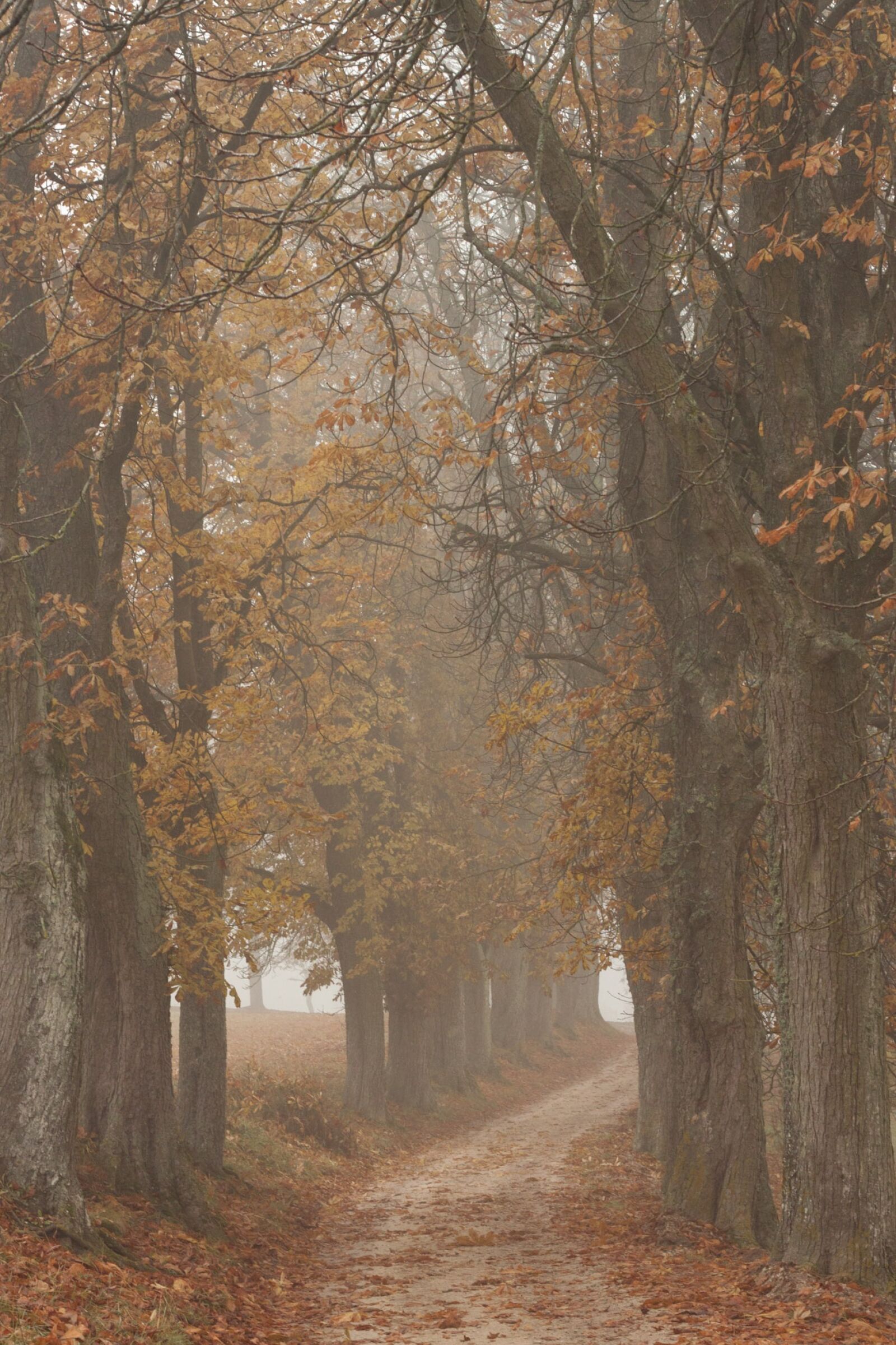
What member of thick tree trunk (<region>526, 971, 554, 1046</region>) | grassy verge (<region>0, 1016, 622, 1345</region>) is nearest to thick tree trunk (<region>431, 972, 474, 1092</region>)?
grassy verge (<region>0, 1016, 622, 1345</region>)

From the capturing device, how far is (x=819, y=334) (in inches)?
331

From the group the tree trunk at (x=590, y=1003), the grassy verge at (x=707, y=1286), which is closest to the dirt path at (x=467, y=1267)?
the grassy verge at (x=707, y=1286)

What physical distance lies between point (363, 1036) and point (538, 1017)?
1550cm

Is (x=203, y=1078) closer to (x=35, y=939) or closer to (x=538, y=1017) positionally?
(x=35, y=939)

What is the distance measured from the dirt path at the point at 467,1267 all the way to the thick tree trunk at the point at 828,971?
4.59ft

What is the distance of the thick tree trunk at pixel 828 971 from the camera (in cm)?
723

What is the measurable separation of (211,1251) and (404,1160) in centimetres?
947

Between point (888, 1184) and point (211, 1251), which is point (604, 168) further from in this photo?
point (211, 1251)

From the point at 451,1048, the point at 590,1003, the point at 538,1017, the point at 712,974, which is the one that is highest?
the point at 712,974

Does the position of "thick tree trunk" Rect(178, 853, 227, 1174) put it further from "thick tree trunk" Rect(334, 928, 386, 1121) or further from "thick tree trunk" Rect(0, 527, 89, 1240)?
"thick tree trunk" Rect(334, 928, 386, 1121)

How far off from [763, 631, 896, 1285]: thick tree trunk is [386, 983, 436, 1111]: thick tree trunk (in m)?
14.8

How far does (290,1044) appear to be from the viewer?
29.8 m

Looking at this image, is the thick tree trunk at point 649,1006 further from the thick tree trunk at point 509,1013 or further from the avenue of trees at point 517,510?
the thick tree trunk at point 509,1013

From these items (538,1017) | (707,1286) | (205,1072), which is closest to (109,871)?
(205,1072)
